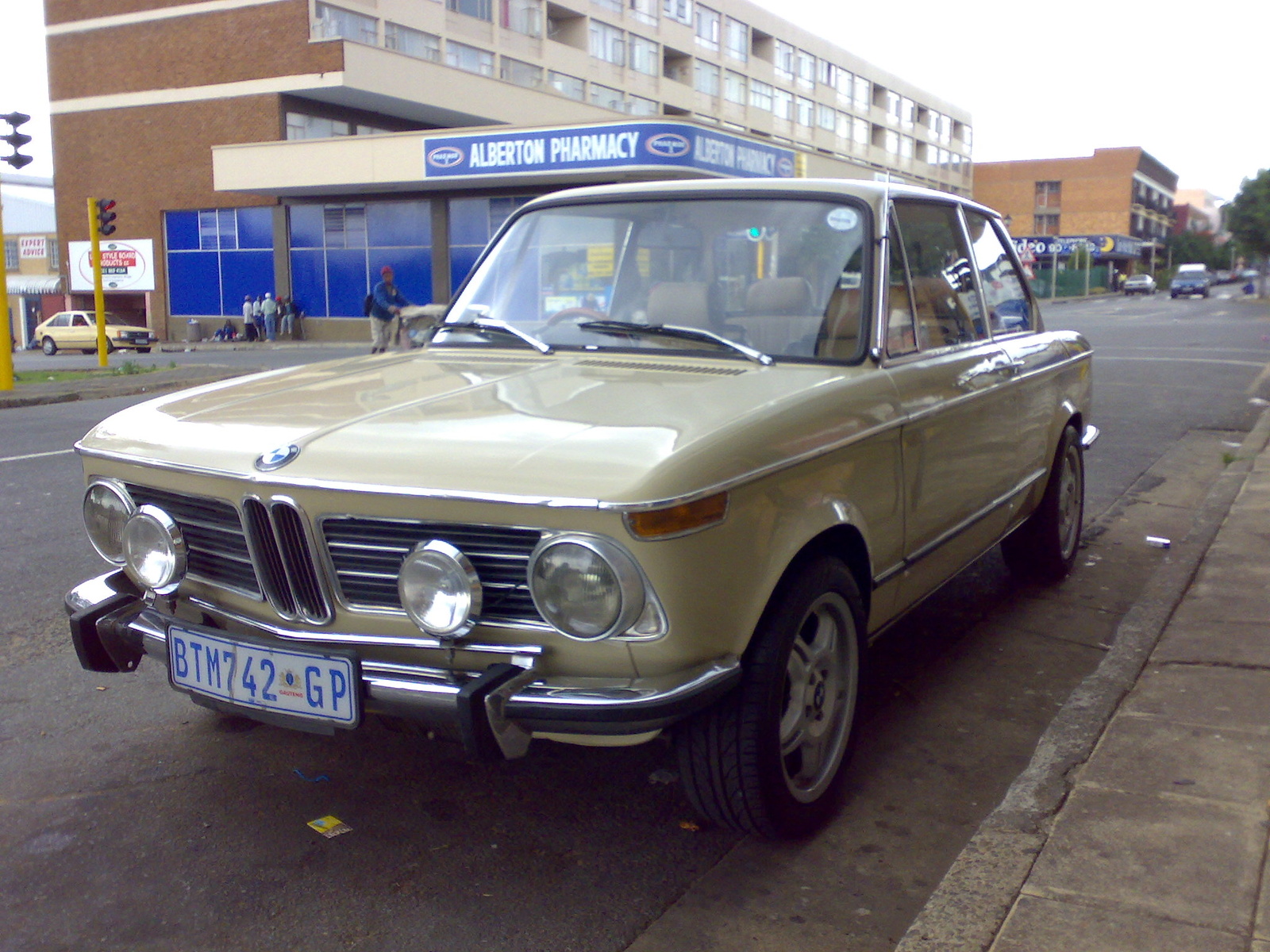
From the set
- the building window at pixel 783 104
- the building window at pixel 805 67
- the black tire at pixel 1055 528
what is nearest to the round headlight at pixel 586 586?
the black tire at pixel 1055 528

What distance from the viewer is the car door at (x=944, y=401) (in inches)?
136

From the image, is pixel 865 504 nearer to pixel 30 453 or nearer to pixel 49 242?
pixel 30 453

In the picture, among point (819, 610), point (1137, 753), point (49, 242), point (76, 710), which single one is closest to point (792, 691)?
point (819, 610)

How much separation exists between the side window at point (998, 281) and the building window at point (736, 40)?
2117 inches

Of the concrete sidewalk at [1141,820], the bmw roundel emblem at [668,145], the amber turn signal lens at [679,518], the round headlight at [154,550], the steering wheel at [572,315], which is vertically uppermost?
the bmw roundel emblem at [668,145]

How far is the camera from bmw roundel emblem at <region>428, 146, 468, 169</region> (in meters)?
31.3

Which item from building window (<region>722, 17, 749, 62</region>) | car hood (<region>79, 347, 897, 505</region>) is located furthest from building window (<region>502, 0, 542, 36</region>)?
car hood (<region>79, 347, 897, 505</region>)

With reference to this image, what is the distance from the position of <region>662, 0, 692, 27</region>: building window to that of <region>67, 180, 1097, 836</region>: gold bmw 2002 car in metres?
50.7

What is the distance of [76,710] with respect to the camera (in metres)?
3.80

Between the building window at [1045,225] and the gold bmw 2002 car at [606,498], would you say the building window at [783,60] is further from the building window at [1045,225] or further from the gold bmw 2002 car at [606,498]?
the gold bmw 2002 car at [606,498]

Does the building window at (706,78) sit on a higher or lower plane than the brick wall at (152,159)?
higher

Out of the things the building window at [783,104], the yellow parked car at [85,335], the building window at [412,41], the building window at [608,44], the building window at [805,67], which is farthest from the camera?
the building window at [805,67]

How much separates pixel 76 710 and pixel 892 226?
310cm

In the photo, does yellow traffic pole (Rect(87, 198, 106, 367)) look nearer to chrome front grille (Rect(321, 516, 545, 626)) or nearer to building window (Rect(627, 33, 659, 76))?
chrome front grille (Rect(321, 516, 545, 626))
